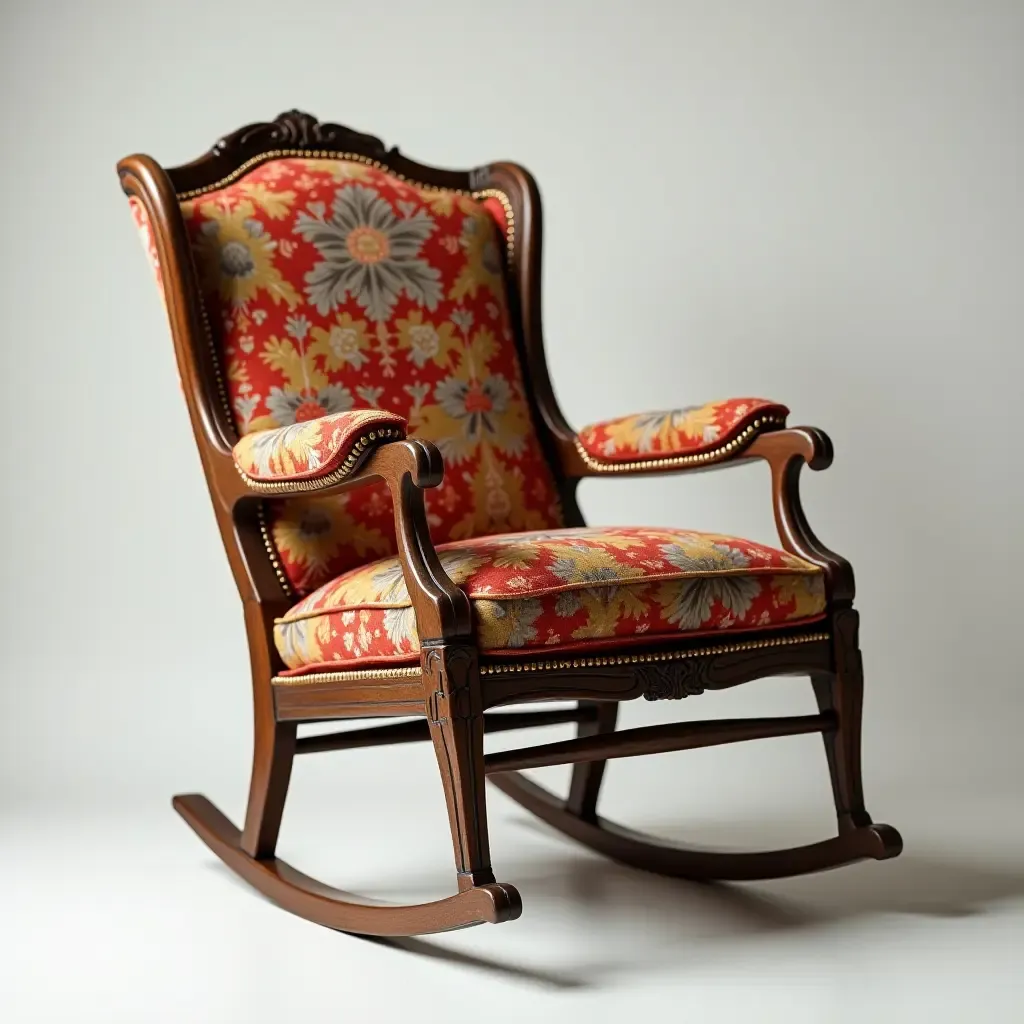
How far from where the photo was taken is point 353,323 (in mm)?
2465

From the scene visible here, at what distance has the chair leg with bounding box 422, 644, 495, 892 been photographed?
71.0 inches

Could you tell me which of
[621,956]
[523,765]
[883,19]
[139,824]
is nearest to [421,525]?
[523,765]

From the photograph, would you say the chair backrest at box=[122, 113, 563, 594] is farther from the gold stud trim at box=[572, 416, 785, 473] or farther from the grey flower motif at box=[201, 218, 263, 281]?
the gold stud trim at box=[572, 416, 785, 473]

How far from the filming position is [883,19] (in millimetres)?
3562

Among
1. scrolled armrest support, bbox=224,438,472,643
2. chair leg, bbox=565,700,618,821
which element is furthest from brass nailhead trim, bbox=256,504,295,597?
chair leg, bbox=565,700,618,821

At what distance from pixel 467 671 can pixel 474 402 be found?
2.65 feet

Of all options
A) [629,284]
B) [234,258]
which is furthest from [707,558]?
[629,284]

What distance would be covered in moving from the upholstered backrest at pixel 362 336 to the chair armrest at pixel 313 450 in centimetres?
19

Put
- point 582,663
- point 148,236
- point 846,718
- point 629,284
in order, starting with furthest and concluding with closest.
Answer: point 629,284, point 148,236, point 846,718, point 582,663

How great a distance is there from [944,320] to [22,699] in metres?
2.27

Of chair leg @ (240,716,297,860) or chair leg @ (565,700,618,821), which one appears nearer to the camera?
chair leg @ (240,716,297,860)

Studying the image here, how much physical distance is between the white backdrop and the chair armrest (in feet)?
4.84

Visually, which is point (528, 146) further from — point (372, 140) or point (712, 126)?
point (372, 140)

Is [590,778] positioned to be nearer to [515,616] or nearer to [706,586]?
[706,586]
